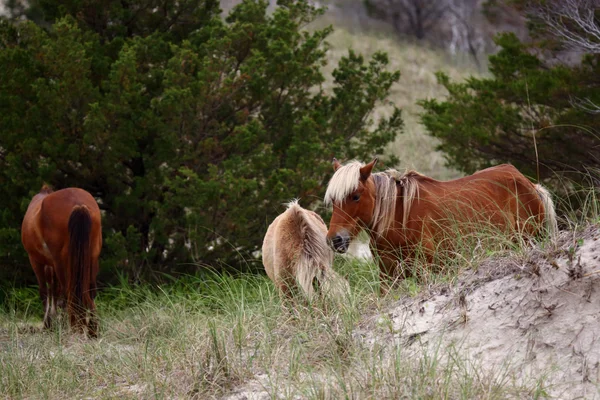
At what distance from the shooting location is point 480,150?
10227mm

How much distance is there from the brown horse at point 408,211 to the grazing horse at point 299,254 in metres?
0.21

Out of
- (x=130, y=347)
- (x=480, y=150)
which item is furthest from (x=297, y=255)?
(x=480, y=150)

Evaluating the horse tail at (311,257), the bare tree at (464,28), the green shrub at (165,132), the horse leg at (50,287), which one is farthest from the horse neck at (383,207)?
the bare tree at (464,28)

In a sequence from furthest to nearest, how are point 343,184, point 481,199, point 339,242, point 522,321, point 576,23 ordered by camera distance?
point 576,23 → point 481,199 → point 343,184 → point 339,242 → point 522,321

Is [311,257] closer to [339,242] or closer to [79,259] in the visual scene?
[339,242]

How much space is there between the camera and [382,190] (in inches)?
219

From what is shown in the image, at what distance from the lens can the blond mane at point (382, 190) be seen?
17.6 ft

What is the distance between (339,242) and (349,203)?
0.30m

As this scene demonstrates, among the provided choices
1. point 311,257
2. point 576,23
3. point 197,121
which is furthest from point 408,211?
point 576,23

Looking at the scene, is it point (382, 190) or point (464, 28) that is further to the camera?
point (464, 28)

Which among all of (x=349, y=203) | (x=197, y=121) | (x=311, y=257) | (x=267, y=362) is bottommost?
(x=267, y=362)

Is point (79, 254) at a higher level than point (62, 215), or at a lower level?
lower

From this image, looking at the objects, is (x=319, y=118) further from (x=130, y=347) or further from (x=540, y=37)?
(x=130, y=347)

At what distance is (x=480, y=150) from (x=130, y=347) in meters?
6.03
